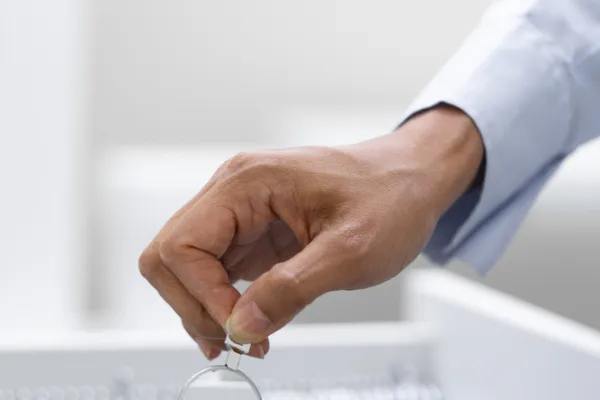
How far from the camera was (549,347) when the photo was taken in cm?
61

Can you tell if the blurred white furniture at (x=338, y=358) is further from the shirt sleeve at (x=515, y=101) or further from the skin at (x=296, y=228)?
the skin at (x=296, y=228)

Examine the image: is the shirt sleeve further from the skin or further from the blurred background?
the blurred background

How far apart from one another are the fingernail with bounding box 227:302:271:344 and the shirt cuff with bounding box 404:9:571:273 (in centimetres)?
20

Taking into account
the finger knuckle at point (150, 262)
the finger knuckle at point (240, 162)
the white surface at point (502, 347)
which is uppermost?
the finger knuckle at point (240, 162)

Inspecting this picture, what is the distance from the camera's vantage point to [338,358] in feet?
2.44

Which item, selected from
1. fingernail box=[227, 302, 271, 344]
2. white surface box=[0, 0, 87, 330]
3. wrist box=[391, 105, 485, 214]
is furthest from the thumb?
white surface box=[0, 0, 87, 330]

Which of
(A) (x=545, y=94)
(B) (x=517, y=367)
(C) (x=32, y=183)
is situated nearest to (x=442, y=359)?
(B) (x=517, y=367)

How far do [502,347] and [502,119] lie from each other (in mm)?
174

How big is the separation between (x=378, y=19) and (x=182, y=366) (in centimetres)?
168

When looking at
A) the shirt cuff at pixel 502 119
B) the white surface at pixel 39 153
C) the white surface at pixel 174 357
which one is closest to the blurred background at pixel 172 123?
the white surface at pixel 39 153

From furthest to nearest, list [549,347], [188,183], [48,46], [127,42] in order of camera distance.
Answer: [127,42] → [188,183] → [48,46] → [549,347]

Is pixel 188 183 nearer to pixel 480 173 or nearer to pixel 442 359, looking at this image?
pixel 442 359

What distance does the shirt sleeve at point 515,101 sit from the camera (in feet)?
1.95

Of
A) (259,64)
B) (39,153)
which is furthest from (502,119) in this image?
(259,64)
